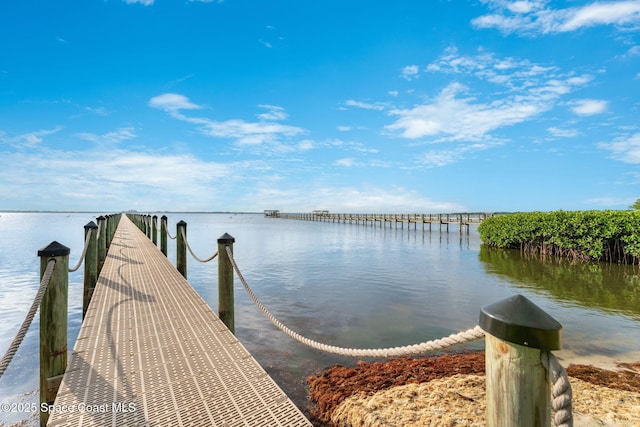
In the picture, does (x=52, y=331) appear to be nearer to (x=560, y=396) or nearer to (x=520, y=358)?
(x=520, y=358)

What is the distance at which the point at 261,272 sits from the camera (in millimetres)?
14742

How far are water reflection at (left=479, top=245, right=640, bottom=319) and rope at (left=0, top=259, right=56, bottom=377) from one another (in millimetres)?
12124

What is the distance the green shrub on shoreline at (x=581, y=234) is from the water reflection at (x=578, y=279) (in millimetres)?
863

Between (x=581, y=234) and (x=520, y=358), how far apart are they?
68.8 ft

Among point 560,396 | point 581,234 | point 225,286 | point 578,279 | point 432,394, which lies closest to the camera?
point 560,396

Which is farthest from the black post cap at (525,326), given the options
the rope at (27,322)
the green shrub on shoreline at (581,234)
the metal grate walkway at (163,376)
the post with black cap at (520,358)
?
the green shrub on shoreline at (581,234)

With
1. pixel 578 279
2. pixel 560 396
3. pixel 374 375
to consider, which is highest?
pixel 560 396

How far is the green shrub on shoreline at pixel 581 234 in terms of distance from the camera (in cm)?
1582

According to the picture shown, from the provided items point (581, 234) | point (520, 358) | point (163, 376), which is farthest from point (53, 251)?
point (581, 234)

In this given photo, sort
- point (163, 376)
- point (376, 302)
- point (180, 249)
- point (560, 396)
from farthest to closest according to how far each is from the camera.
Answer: point (376, 302)
point (180, 249)
point (163, 376)
point (560, 396)

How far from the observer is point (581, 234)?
1748 cm

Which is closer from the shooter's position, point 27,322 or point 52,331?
point 27,322

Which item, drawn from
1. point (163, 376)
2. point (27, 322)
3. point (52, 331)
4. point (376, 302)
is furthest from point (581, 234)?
point (27, 322)

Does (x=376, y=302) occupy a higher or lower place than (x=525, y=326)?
lower
